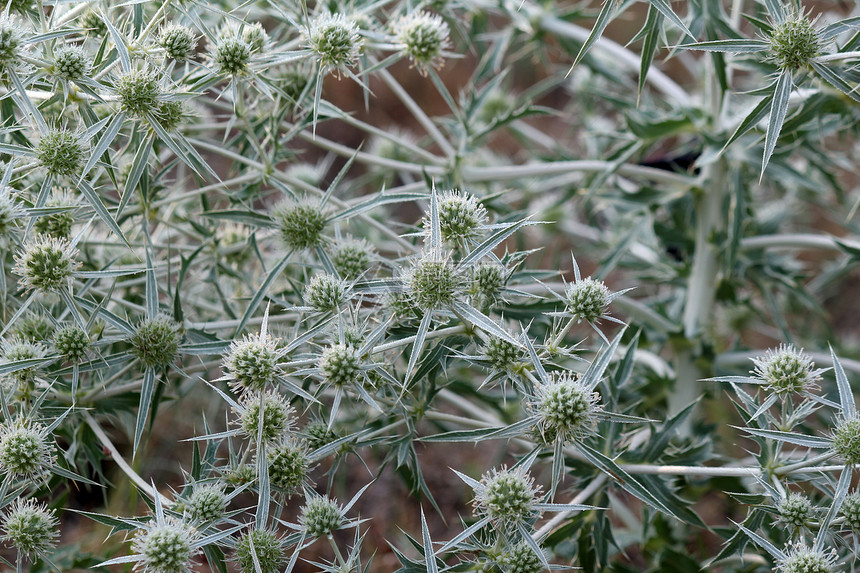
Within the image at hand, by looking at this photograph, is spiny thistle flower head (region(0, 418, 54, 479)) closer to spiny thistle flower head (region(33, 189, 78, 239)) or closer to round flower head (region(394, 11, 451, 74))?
spiny thistle flower head (region(33, 189, 78, 239))

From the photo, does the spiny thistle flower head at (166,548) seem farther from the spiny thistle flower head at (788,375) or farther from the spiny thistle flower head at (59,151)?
the spiny thistle flower head at (788,375)

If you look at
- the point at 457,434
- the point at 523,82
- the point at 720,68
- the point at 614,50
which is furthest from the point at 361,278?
the point at 523,82

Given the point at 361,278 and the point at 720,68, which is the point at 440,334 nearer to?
the point at 361,278

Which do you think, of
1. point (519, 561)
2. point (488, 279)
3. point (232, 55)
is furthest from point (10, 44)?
point (519, 561)

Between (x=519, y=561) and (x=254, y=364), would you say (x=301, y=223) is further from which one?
(x=519, y=561)

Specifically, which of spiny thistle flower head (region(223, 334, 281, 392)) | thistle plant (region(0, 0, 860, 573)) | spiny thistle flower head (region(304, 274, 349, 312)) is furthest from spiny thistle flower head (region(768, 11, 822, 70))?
spiny thistle flower head (region(223, 334, 281, 392))

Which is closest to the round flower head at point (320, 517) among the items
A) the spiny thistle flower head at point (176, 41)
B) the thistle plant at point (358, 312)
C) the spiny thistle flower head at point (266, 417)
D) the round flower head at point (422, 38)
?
the thistle plant at point (358, 312)
